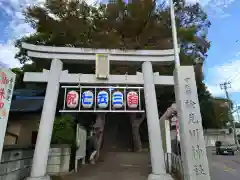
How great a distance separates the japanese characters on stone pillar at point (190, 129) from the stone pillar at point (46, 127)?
4.46 metres

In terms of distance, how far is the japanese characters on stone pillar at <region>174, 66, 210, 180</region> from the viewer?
4.99m

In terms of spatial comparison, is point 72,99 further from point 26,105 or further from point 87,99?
point 26,105

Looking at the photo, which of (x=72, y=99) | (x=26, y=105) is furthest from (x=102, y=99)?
(x=26, y=105)

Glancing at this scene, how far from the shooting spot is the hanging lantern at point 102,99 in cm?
713

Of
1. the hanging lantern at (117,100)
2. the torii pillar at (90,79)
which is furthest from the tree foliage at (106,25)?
the hanging lantern at (117,100)

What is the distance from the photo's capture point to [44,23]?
1299cm

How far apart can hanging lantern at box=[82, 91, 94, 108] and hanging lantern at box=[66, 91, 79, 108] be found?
0.87 ft

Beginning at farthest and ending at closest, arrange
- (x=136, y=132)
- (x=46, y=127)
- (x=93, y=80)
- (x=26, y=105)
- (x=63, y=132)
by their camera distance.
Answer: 1. (x=136, y=132)
2. (x=26, y=105)
3. (x=63, y=132)
4. (x=93, y=80)
5. (x=46, y=127)

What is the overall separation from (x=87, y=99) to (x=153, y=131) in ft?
8.94

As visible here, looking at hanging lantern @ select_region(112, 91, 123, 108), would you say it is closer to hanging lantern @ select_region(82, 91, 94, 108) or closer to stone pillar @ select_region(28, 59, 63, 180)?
hanging lantern @ select_region(82, 91, 94, 108)

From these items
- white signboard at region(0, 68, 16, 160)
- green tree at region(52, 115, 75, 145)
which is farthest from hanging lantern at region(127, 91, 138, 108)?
white signboard at region(0, 68, 16, 160)

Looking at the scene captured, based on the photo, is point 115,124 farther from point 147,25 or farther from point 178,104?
point 178,104

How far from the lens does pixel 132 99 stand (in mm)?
7254

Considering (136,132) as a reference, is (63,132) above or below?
below
